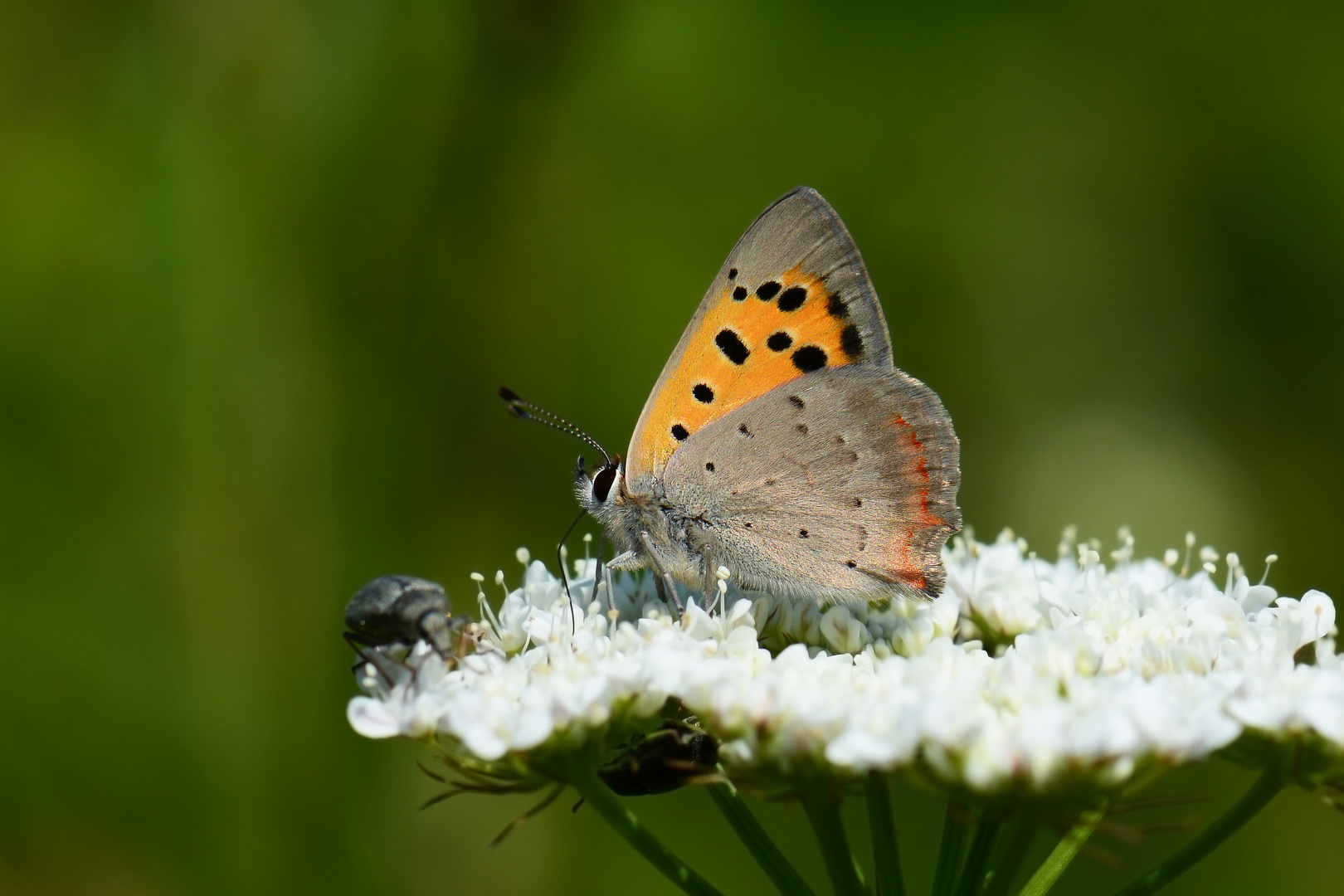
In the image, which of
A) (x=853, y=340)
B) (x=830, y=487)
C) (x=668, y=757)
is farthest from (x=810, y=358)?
(x=668, y=757)

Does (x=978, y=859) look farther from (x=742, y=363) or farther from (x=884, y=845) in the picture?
(x=742, y=363)

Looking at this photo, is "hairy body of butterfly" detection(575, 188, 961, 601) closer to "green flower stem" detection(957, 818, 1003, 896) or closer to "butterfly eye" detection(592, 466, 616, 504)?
"butterfly eye" detection(592, 466, 616, 504)

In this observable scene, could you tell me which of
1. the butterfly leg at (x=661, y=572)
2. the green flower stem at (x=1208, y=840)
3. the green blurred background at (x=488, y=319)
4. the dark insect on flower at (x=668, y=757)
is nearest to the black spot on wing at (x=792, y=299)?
the butterfly leg at (x=661, y=572)

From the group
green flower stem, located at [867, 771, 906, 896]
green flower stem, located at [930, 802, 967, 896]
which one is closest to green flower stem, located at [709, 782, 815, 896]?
green flower stem, located at [867, 771, 906, 896]

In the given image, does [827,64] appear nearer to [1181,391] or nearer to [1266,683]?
[1181,391]

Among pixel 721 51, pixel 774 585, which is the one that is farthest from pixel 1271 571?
pixel 721 51

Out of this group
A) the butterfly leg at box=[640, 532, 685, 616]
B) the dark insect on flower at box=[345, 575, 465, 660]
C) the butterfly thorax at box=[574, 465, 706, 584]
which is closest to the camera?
the dark insect on flower at box=[345, 575, 465, 660]

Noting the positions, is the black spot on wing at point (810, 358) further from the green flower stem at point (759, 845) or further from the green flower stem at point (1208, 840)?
the green flower stem at point (1208, 840)
